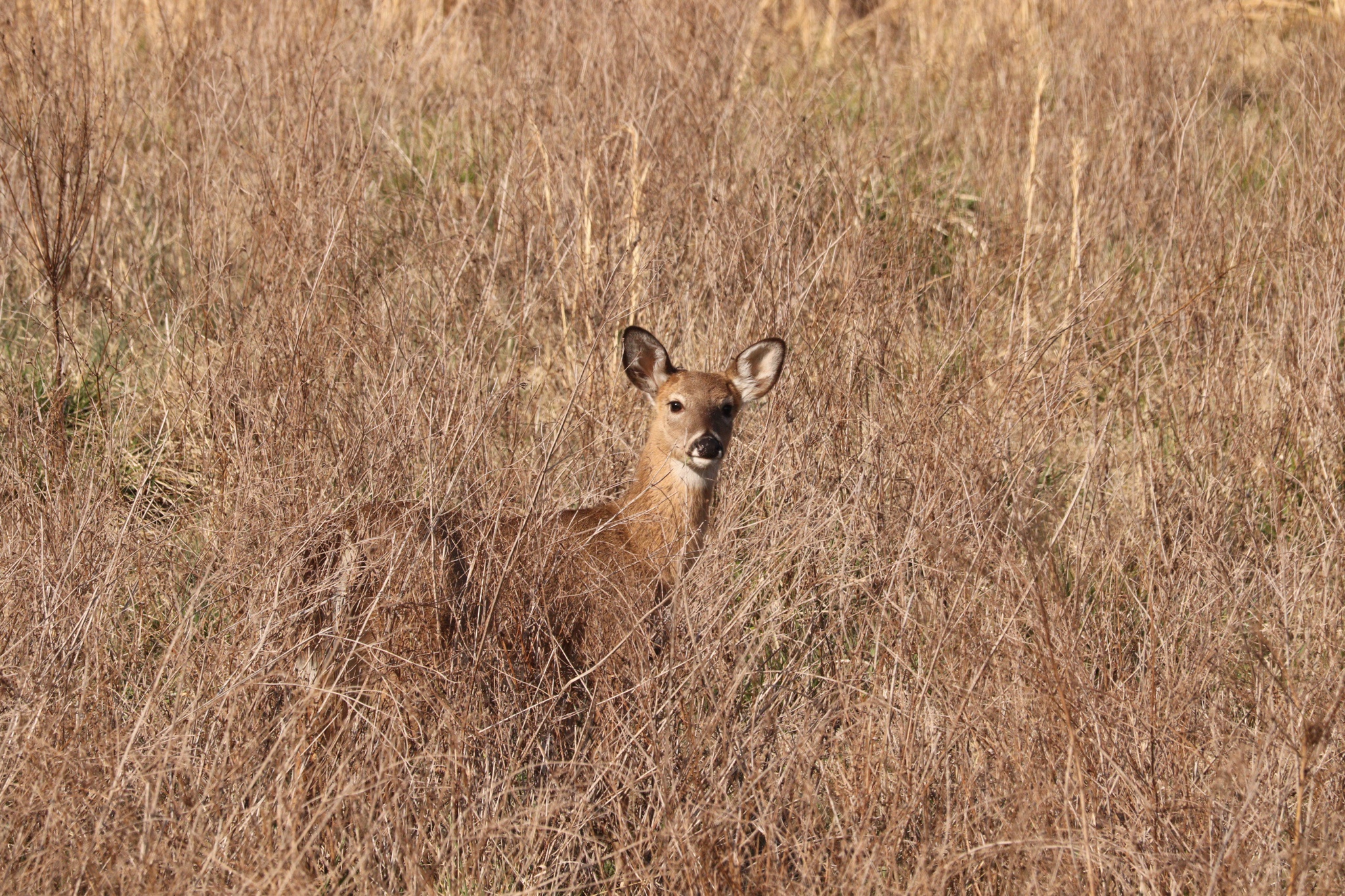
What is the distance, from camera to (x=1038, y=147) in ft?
22.0

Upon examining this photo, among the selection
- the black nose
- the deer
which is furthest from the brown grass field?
Answer: the black nose

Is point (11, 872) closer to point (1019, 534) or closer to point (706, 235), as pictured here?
point (1019, 534)

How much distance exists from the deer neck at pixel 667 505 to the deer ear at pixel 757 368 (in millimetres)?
325

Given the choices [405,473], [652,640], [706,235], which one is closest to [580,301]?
[706,235]

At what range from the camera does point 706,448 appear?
14.4 feet

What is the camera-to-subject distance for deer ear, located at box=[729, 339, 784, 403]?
454 cm

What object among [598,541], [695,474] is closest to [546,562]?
[598,541]

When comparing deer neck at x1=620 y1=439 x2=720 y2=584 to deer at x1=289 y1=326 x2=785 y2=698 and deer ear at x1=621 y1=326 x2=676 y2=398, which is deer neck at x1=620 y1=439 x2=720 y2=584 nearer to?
deer at x1=289 y1=326 x2=785 y2=698

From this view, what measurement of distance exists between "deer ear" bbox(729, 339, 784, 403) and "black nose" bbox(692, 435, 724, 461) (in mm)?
342

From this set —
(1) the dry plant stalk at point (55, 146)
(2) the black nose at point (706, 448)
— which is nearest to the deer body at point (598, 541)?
(2) the black nose at point (706, 448)

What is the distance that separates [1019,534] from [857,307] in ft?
8.01

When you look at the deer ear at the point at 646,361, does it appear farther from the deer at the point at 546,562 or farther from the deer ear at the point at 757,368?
Answer: the deer ear at the point at 757,368

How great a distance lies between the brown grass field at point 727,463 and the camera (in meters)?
2.93

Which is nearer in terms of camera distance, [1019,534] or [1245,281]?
[1019,534]
